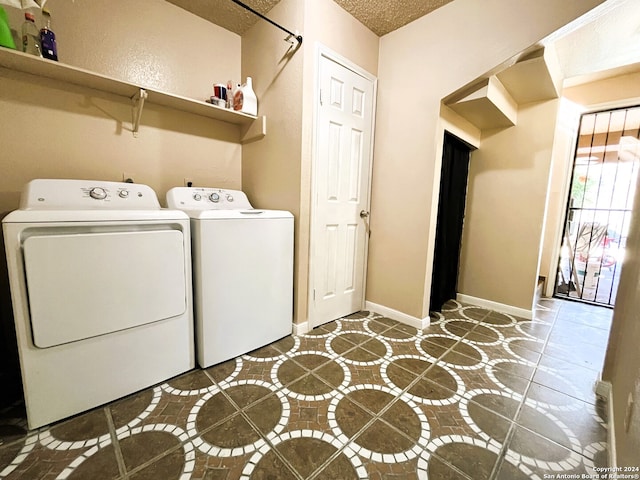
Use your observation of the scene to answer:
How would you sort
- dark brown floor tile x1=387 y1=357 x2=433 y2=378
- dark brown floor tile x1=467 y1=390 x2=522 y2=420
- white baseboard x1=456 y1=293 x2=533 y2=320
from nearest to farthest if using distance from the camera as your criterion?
dark brown floor tile x1=467 y1=390 x2=522 y2=420 → dark brown floor tile x1=387 y1=357 x2=433 y2=378 → white baseboard x1=456 y1=293 x2=533 y2=320

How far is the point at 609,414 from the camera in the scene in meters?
1.26

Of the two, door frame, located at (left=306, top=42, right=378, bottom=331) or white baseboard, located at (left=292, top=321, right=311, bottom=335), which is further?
white baseboard, located at (left=292, top=321, right=311, bottom=335)

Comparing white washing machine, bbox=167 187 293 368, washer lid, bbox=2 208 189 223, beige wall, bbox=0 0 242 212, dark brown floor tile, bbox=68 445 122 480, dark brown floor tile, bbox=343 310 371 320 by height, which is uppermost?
beige wall, bbox=0 0 242 212

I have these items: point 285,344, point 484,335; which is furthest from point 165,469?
point 484,335

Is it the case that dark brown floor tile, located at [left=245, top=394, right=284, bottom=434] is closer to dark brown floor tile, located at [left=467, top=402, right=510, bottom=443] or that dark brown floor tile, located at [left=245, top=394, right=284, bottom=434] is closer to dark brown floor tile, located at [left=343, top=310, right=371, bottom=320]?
dark brown floor tile, located at [left=467, top=402, right=510, bottom=443]

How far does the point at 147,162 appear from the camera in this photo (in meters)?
1.93

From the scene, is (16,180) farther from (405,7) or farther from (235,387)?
(405,7)

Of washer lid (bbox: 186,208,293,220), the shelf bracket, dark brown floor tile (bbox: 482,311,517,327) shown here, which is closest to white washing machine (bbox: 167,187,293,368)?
washer lid (bbox: 186,208,293,220)

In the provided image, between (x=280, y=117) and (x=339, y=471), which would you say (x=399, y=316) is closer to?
(x=339, y=471)

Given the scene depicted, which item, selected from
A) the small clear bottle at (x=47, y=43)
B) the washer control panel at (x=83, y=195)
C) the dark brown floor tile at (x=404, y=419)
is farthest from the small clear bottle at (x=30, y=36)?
the dark brown floor tile at (x=404, y=419)

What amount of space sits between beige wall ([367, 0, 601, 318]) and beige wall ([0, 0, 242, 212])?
4.52ft

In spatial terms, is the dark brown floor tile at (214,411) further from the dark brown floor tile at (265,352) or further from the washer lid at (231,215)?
the washer lid at (231,215)

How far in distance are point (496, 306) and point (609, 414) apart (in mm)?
1492

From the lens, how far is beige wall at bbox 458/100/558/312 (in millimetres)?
2416
